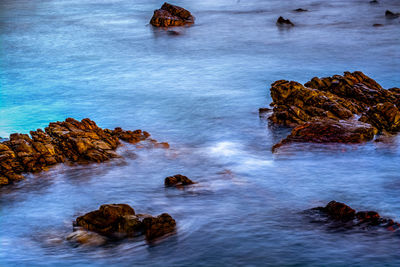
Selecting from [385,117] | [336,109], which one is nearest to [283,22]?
[336,109]

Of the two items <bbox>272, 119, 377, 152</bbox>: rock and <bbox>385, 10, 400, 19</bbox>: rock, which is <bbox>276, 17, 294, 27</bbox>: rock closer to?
<bbox>385, 10, 400, 19</bbox>: rock

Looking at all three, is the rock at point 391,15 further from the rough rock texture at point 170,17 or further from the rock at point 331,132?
the rock at point 331,132

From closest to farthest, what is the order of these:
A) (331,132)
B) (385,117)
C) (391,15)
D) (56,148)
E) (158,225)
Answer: (158,225), (56,148), (331,132), (385,117), (391,15)

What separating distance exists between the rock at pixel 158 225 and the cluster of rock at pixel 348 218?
166 cm

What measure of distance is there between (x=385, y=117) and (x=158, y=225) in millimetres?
5067

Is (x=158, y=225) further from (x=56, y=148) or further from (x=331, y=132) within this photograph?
(x=331, y=132)

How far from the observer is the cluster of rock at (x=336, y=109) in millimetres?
8930

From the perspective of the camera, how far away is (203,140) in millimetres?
9680

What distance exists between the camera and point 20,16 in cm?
2528

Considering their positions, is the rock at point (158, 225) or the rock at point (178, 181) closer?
the rock at point (158, 225)

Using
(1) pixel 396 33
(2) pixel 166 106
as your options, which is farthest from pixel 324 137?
(1) pixel 396 33

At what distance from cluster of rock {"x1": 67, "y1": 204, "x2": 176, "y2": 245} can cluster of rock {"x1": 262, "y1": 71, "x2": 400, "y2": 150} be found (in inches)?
135

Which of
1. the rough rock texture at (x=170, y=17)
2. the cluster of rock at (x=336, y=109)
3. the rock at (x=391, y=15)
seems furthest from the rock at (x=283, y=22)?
the cluster of rock at (x=336, y=109)

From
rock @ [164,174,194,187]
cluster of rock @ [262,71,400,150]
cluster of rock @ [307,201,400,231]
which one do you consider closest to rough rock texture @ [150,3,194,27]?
cluster of rock @ [262,71,400,150]
